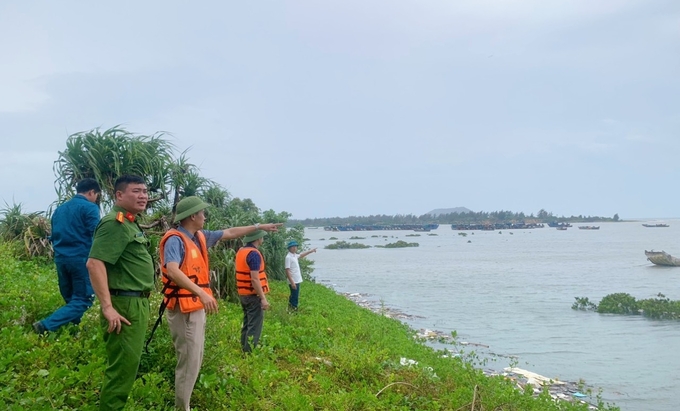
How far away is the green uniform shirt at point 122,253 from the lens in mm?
4066

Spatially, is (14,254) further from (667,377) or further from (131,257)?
(667,377)

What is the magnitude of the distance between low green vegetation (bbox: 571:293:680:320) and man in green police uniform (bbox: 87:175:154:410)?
20.1 meters

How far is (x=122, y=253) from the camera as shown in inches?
165

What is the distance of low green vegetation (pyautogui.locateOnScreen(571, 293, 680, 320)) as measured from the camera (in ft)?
64.7

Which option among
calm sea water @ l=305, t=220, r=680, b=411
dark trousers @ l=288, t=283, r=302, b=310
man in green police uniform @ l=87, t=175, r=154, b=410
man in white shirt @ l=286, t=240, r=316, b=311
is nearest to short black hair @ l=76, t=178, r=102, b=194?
man in green police uniform @ l=87, t=175, r=154, b=410

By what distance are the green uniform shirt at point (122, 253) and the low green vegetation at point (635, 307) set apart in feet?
66.1

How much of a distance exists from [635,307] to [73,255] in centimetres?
2020

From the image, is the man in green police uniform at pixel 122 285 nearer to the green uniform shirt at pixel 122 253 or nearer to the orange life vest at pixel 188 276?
the green uniform shirt at pixel 122 253

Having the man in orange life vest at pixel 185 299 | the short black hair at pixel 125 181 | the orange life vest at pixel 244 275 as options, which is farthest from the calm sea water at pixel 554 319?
the short black hair at pixel 125 181

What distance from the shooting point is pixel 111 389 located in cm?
423

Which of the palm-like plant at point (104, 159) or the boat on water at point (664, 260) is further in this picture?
the boat on water at point (664, 260)

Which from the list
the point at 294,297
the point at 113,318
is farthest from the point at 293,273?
the point at 113,318

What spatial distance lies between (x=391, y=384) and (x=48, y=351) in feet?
11.9

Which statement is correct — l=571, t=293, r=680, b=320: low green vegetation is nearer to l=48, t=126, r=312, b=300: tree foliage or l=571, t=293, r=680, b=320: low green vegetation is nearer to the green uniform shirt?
l=48, t=126, r=312, b=300: tree foliage
